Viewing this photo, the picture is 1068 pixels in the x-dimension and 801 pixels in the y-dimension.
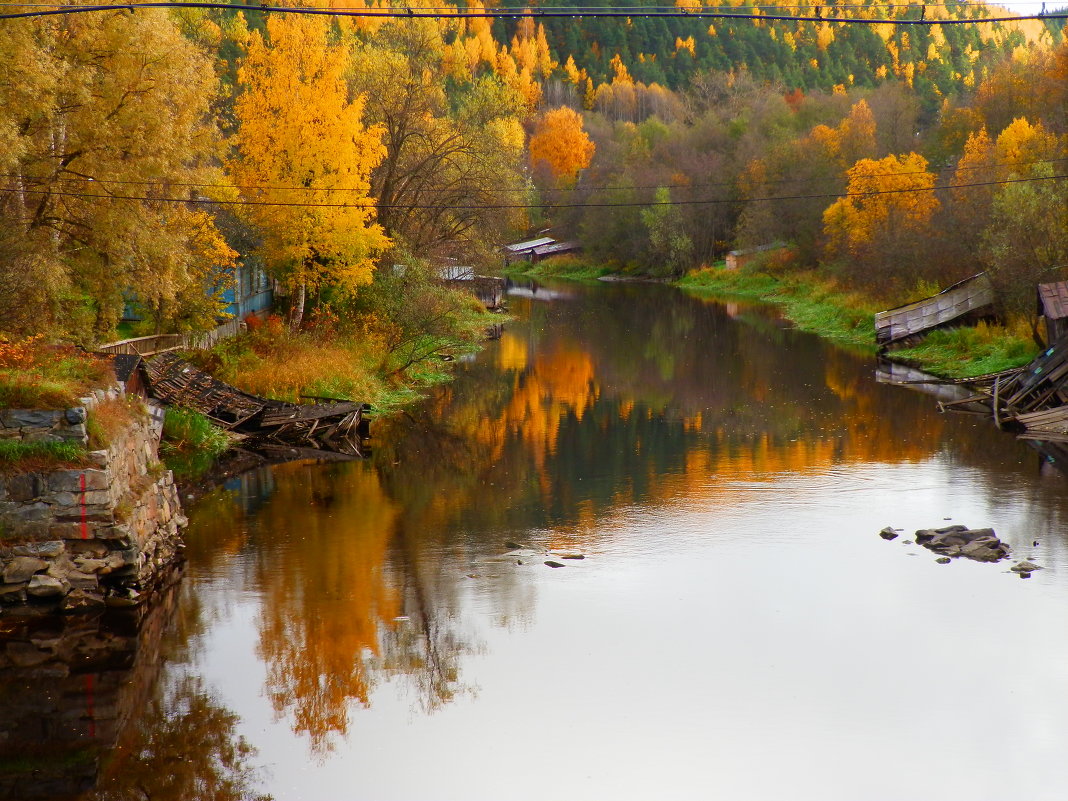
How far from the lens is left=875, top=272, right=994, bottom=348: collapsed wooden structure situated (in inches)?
1463

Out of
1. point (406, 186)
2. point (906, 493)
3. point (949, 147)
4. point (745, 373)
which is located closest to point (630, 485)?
point (906, 493)

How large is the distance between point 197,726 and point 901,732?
7.60 meters

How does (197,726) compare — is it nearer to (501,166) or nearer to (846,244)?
(501,166)

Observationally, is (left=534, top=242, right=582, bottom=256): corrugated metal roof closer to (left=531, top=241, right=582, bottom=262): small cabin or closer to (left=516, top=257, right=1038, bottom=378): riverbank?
(left=531, top=241, right=582, bottom=262): small cabin

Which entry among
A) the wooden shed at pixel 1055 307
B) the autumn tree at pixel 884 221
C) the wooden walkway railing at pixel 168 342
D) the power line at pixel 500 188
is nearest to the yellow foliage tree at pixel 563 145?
the power line at pixel 500 188

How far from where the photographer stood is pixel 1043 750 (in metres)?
11.0

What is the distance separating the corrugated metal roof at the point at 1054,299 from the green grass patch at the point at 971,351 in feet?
10.3

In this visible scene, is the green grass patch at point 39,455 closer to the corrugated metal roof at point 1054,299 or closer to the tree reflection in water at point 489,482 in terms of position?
the tree reflection in water at point 489,482

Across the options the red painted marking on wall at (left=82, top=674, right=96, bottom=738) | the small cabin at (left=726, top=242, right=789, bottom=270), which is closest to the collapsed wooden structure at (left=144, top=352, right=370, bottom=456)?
the red painted marking on wall at (left=82, top=674, right=96, bottom=738)

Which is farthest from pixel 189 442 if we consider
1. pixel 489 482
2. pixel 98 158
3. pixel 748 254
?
pixel 748 254

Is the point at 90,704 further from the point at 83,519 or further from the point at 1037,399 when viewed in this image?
the point at 1037,399

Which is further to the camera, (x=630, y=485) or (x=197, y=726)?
(x=630, y=485)

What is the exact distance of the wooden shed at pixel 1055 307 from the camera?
89.9 feet

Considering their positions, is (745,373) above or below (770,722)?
above
